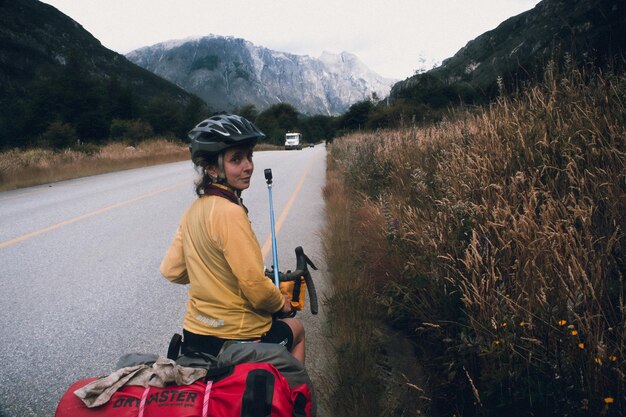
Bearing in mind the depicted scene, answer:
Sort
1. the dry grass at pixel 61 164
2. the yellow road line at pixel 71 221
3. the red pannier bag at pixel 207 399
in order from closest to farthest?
the red pannier bag at pixel 207 399 < the yellow road line at pixel 71 221 < the dry grass at pixel 61 164

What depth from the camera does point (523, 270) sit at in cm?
210

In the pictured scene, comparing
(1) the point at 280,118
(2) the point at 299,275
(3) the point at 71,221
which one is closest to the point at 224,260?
(2) the point at 299,275

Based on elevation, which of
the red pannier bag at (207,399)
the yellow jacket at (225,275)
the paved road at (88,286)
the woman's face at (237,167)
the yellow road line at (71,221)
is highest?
the woman's face at (237,167)

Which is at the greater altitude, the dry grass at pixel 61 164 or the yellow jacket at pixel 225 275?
the dry grass at pixel 61 164

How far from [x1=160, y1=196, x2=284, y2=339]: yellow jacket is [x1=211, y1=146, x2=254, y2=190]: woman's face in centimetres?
19

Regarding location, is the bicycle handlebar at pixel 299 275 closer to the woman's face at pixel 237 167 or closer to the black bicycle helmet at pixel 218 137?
the woman's face at pixel 237 167

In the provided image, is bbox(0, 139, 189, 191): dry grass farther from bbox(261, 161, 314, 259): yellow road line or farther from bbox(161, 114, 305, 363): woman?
bbox(161, 114, 305, 363): woman

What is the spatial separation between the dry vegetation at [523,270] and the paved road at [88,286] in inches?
34.9

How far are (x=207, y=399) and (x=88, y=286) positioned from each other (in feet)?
12.9

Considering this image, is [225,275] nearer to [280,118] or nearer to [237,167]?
[237,167]

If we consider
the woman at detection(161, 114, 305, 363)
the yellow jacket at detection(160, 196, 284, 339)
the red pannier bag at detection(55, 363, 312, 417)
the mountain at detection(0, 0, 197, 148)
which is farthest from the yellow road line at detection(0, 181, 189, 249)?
the mountain at detection(0, 0, 197, 148)

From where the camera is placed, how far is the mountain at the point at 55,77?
37.6 metres

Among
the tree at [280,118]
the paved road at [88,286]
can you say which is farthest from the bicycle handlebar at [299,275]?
the tree at [280,118]

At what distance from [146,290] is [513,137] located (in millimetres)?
4281
